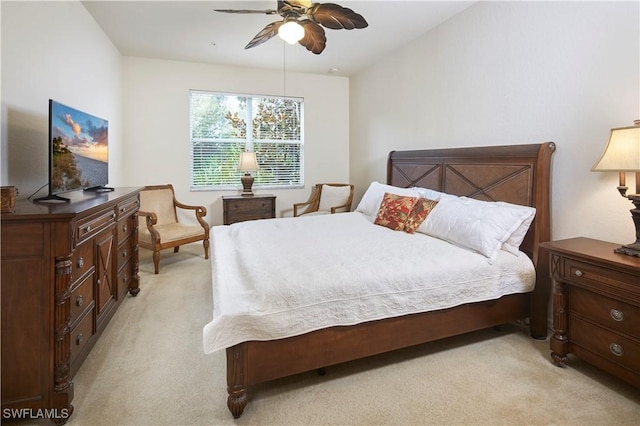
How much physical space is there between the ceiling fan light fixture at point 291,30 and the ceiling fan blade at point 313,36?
0.06 meters

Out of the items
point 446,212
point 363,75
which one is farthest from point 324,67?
point 446,212

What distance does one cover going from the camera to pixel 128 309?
9.53ft

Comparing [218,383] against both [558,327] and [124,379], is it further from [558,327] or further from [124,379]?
[558,327]

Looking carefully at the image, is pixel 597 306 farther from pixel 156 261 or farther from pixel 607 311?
pixel 156 261

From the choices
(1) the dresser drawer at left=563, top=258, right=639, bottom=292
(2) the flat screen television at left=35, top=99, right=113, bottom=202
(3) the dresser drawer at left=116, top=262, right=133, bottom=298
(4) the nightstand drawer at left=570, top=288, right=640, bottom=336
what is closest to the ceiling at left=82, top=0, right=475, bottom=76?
(2) the flat screen television at left=35, top=99, right=113, bottom=202

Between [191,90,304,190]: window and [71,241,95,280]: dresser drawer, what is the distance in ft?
10.5

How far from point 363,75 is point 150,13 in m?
3.01

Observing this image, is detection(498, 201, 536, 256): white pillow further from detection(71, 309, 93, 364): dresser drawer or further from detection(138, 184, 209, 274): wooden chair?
detection(138, 184, 209, 274): wooden chair

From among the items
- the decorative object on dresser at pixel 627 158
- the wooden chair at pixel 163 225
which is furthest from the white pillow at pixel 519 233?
the wooden chair at pixel 163 225

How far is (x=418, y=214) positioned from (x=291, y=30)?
1793mm

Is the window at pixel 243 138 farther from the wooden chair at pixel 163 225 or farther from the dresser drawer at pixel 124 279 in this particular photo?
the dresser drawer at pixel 124 279

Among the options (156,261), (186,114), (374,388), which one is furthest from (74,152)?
(186,114)

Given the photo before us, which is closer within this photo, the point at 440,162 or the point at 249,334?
the point at 249,334

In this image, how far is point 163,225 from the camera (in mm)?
4473
